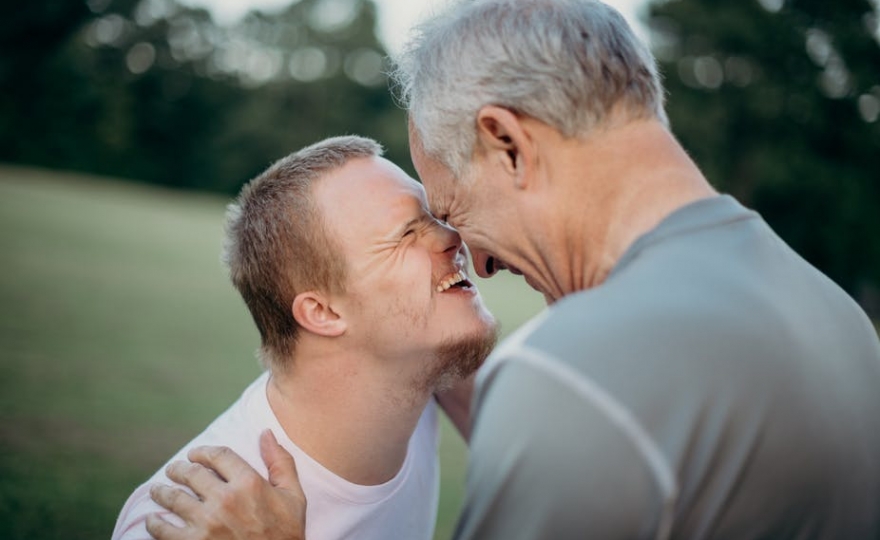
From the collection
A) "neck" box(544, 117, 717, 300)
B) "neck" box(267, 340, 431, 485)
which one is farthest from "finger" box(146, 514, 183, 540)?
"neck" box(544, 117, 717, 300)

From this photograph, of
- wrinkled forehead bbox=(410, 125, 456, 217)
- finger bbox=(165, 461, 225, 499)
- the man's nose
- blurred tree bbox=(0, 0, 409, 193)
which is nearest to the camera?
wrinkled forehead bbox=(410, 125, 456, 217)

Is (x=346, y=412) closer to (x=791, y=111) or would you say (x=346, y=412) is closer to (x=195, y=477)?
(x=195, y=477)

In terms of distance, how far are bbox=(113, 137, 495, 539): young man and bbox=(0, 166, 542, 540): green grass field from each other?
293cm

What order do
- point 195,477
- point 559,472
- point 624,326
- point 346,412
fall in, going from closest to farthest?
point 559,472 < point 624,326 < point 195,477 < point 346,412

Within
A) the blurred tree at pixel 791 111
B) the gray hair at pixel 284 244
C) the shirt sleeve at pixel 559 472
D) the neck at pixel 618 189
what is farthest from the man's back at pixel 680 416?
the blurred tree at pixel 791 111

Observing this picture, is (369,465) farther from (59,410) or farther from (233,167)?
(233,167)

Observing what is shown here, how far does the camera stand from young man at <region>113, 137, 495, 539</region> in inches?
122

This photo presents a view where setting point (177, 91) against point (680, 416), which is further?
point (177, 91)

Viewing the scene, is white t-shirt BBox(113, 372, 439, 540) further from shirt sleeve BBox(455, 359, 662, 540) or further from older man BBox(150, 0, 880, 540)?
shirt sleeve BBox(455, 359, 662, 540)

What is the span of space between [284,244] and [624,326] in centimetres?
185

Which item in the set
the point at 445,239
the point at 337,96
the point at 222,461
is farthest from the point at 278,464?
the point at 337,96

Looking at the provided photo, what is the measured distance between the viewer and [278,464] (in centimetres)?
282

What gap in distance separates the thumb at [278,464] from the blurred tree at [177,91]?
144 ft

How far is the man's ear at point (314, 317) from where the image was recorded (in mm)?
3160
